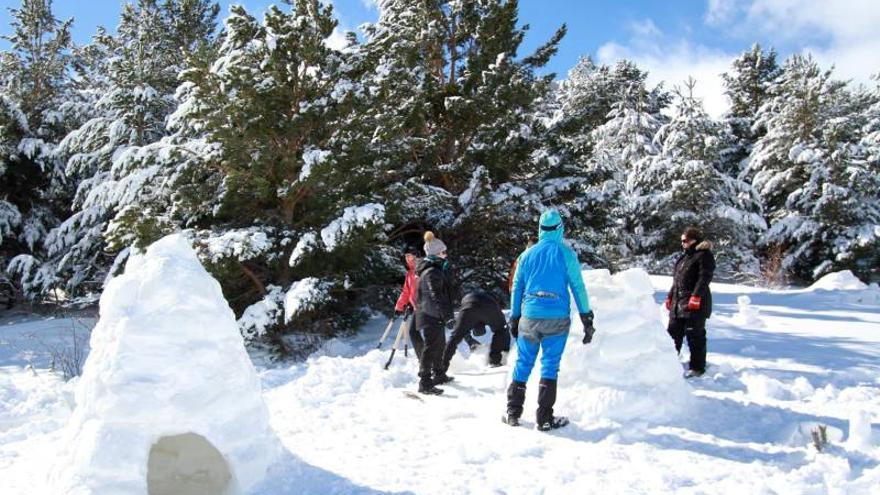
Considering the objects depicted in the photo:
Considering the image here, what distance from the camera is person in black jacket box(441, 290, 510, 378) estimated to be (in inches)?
284

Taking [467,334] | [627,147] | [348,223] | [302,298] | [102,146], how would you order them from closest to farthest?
[467,334] < [302,298] < [348,223] < [102,146] < [627,147]

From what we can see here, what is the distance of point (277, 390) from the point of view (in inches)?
280

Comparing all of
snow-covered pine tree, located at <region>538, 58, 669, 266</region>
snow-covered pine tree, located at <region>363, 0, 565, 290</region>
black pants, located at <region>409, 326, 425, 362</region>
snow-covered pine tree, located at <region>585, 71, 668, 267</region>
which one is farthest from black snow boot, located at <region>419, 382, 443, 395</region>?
snow-covered pine tree, located at <region>585, 71, 668, 267</region>

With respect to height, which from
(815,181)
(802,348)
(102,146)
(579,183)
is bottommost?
(802,348)

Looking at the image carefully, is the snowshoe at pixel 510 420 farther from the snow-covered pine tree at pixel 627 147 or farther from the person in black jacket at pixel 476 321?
the snow-covered pine tree at pixel 627 147

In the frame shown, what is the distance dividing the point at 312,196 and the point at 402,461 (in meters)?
7.21

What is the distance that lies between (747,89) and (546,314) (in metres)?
29.9

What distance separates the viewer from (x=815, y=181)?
2244 cm

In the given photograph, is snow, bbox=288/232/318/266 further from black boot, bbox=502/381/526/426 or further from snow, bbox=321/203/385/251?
black boot, bbox=502/381/526/426

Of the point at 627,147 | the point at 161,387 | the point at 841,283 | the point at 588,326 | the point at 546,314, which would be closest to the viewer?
the point at 161,387

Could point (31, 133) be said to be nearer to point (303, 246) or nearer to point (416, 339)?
point (303, 246)

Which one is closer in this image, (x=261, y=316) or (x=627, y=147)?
(x=261, y=316)

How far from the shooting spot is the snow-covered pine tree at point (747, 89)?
95.1 feet

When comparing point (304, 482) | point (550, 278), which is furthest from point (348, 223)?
point (304, 482)
